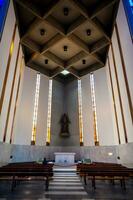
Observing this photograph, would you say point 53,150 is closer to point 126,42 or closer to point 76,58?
point 76,58

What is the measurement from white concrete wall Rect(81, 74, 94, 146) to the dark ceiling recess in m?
1.47

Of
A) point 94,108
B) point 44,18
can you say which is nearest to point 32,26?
point 44,18

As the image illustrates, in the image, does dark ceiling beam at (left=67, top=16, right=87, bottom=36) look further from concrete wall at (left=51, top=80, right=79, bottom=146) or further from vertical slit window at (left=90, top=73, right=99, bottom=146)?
concrete wall at (left=51, top=80, right=79, bottom=146)

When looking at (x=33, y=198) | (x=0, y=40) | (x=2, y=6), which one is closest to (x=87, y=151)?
(x=33, y=198)

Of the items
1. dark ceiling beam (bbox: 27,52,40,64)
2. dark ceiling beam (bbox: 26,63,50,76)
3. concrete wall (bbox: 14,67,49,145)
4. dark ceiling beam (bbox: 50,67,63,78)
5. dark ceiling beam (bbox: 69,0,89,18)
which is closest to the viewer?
dark ceiling beam (bbox: 69,0,89,18)

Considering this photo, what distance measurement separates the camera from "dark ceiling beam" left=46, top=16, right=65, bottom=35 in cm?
799

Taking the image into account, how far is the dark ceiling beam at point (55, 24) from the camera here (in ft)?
26.2

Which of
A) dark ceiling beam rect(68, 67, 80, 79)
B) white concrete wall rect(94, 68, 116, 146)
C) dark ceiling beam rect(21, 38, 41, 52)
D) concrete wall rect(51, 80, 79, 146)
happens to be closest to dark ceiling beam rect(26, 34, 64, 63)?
dark ceiling beam rect(21, 38, 41, 52)

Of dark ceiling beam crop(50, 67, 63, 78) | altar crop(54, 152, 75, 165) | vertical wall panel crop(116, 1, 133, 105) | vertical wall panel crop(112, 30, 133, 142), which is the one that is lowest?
altar crop(54, 152, 75, 165)

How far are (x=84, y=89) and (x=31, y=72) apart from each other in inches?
176

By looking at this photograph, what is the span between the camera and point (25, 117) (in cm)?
1002

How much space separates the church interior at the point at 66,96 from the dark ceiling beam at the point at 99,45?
0.22 ft

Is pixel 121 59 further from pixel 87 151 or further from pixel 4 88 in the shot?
pixel 87 151

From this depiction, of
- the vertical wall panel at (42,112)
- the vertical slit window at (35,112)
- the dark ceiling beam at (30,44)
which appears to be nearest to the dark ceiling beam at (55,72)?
the vertical wall panel at (42,112)
